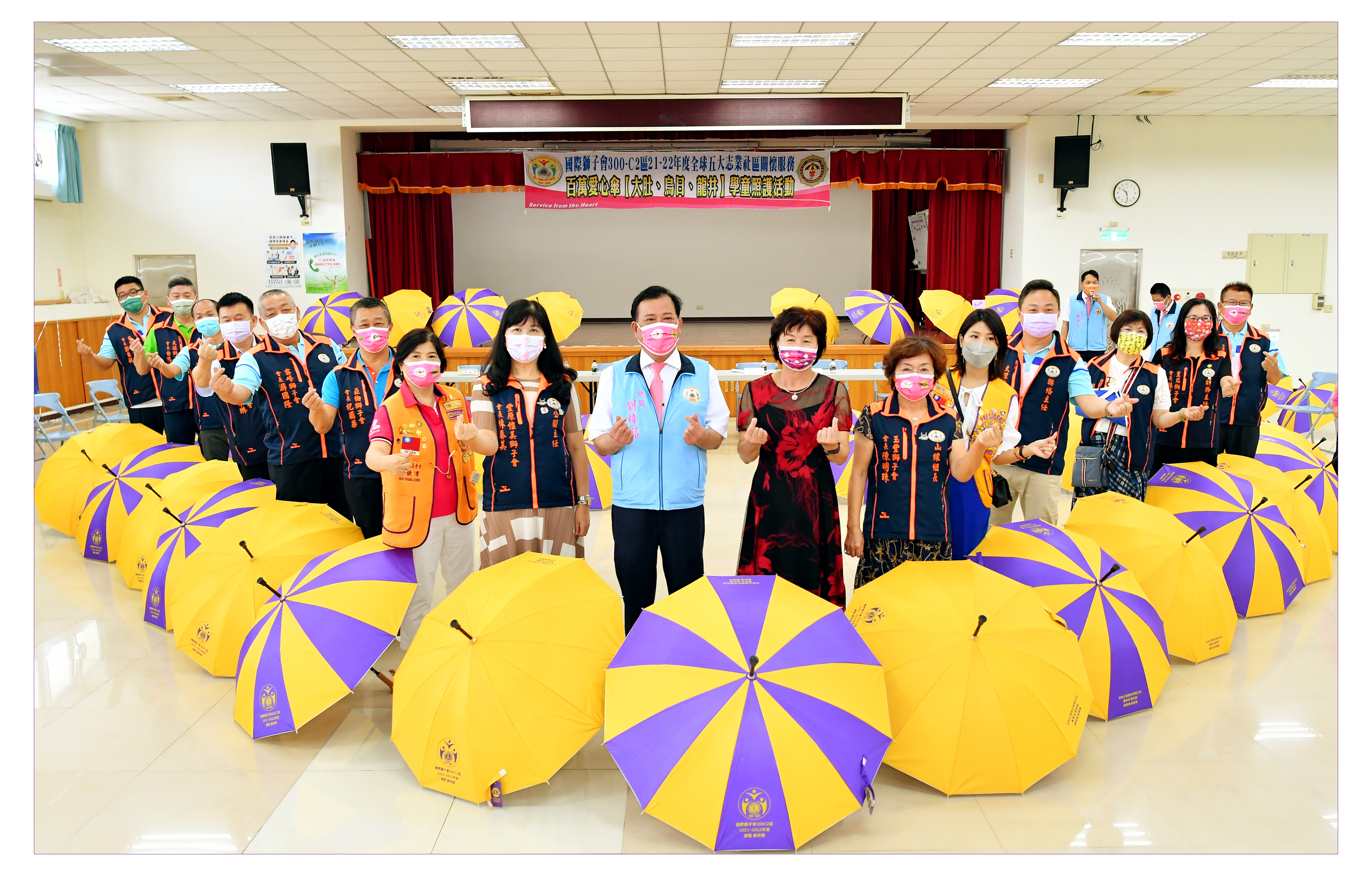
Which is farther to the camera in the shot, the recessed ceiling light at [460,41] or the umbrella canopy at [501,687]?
the recessed ceiling light at [460,41]

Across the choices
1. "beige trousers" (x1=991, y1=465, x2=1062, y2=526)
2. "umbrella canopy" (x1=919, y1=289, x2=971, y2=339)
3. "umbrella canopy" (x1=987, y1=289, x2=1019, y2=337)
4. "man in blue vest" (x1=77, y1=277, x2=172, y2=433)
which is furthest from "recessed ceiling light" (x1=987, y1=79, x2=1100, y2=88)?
"man in blue vest" (x1=77, y1=277, x2=172, y2=433)

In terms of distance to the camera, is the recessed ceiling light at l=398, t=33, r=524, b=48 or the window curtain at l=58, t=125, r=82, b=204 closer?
the recessed ceiling light at l=398, t=33, r=524, b=48

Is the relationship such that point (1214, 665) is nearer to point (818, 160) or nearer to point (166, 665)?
point (166, 665)

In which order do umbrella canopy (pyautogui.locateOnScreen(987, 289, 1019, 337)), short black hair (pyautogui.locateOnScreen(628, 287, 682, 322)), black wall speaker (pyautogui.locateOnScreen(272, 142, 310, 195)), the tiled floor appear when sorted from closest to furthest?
Answer: the tiled floor, short black hair (pyautogui.locateOnScreen(628, 287, 682, 322)), umbrella canopy (pyautogui.locateOnScreen(987, 289, 1019, 337)), black wall speaker (pyautogui.locateOnScreen(272, 142, 310, 195))

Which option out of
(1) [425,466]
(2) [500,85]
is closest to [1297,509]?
(1) [425,466]

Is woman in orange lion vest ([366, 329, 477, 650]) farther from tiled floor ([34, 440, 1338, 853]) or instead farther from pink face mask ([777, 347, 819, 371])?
pink face mask ([777, 347, 819, 371])

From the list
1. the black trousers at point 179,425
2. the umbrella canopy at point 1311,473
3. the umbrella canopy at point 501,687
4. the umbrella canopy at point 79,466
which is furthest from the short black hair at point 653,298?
the black trousers at point 179,425

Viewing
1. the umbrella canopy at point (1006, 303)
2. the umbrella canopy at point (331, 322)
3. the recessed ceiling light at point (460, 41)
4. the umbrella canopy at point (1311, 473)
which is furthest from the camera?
the recessed ceiling light at point (460, 41)

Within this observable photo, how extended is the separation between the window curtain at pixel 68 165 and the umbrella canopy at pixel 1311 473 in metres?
12.9

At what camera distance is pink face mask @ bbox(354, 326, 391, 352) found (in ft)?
12.2

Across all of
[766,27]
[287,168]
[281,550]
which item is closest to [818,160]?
[766,27]

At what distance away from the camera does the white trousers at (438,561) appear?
3.30m

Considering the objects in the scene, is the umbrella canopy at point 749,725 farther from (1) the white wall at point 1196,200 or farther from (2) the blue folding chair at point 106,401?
(1) the white wall at point 1196,200

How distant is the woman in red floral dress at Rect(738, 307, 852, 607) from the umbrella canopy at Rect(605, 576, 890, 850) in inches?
26.4
